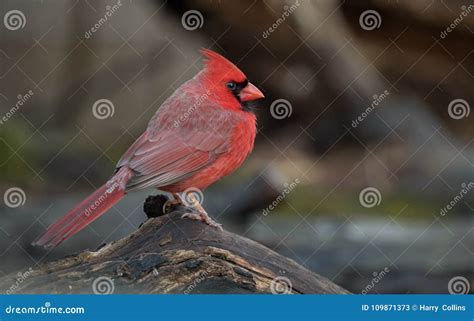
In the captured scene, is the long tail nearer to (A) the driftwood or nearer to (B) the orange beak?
(A) the driftwood

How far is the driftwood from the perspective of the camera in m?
3.38

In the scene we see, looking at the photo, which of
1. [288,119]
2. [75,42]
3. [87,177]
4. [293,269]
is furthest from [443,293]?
[75,42]

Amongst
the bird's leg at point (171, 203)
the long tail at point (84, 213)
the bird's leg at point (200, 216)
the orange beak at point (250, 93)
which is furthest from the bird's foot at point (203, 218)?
the orange beak at point (250, 93)

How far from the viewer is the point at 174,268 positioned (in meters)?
3.37

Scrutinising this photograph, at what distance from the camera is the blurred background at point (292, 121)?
13.4ft

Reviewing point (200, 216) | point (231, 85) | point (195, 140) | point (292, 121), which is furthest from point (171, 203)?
point (292, 121)

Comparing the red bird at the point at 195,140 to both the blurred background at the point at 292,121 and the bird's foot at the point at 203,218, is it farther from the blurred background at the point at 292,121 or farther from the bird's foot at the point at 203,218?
the blurred background at the point at 292,121

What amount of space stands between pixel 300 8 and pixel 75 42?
98 cm

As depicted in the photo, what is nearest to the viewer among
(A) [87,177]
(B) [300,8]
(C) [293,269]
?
(C) [293,269]

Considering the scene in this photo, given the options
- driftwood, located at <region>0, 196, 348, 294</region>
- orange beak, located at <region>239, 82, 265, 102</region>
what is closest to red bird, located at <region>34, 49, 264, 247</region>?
orange beak, located at <region>239, 82, 265, 102</region>

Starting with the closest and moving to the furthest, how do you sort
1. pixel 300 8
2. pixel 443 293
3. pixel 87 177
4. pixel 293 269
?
pixel 293 269 → pixel 443 293 → pixel 87 177 → pixel 300 8

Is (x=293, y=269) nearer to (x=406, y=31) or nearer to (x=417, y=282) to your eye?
(x=417, y=282)

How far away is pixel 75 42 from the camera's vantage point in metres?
4.36

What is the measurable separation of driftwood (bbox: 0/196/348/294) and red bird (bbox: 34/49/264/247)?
0.15 m
